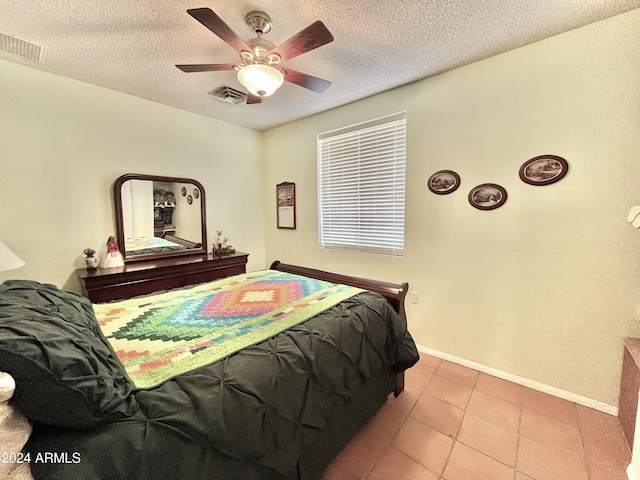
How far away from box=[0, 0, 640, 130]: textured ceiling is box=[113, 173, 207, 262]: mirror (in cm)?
98

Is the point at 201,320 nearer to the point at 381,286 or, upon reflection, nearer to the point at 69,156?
the point at 381,286

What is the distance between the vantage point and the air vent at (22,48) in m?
1.88

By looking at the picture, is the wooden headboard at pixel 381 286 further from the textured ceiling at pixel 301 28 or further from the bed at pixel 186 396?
the textured ceiling at pixel 301 28

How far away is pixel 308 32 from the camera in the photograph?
4.50 feet

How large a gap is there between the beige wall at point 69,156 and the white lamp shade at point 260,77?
1944mm

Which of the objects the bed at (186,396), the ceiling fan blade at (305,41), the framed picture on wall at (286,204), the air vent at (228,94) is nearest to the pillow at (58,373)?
the bed at (186,396)

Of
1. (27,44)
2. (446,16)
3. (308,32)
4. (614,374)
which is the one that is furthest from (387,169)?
(27,44)

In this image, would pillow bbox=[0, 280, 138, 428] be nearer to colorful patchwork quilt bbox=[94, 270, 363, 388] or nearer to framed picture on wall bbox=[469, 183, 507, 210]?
colorful patchwork quilt bbox=[94, 270, 363, 388]

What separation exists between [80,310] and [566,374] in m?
3.10

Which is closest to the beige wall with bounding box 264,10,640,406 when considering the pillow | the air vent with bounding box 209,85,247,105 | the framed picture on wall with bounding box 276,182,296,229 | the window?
the window

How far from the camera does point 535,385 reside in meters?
2.09

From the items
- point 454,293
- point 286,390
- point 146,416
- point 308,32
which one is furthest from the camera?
point 454,293

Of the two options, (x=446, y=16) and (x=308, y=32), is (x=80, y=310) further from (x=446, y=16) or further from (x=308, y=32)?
(x=446, y=16)

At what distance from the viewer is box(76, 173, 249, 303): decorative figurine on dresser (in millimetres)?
2441
